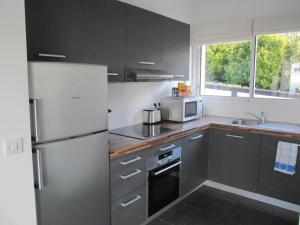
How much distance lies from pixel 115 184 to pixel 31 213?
0.64 metres

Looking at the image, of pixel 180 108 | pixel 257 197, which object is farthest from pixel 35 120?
pixel 257 197

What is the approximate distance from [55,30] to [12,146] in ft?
2.82

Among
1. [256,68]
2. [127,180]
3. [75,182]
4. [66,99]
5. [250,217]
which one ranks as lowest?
[250,217]

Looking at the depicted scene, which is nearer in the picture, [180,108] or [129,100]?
[129,100]

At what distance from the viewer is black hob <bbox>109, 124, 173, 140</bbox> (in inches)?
95.3

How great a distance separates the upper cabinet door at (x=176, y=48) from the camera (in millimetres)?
2887

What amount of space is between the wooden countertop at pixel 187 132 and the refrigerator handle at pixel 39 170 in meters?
0.54

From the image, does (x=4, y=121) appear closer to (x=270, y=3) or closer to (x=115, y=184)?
(x=115, y=184)

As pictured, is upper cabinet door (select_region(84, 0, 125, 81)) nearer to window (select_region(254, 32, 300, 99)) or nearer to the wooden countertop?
the wooden countertop

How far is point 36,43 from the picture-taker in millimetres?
1644

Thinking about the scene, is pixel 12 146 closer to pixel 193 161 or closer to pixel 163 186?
pixel 163 186

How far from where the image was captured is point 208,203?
288 centimetres

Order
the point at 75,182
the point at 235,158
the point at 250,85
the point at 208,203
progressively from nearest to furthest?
the point at 75,182 < the point at 208,203 < the point at 235,158 < the point at 250,85

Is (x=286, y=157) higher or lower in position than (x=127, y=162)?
lower
